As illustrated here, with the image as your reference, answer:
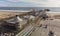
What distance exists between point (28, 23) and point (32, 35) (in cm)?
277

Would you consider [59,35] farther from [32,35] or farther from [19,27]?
[19,27]

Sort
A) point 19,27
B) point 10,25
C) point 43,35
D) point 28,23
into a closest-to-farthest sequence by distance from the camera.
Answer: point 19,27, point 43,35, point 10,25, point 28,23

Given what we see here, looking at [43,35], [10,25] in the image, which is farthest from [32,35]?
[10,25]

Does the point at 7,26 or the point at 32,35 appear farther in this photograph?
the point at 7,26

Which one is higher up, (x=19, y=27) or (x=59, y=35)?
(x=19, y=27)

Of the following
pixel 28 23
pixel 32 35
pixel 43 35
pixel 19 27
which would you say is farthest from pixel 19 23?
pixel 28 23

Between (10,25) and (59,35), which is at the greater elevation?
(10,25)

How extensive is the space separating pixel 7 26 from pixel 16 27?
6.93 feet

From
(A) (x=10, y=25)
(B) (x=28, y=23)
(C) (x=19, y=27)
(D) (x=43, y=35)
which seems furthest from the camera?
(B) (x=28, y=23)

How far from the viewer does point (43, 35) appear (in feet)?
36.2

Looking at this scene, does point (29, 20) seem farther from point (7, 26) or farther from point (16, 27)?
point (16, 27)

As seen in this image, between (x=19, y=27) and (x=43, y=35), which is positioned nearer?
(x=19, y=27)

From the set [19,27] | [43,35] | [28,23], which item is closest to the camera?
[19,27]

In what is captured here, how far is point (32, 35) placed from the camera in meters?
10.4
